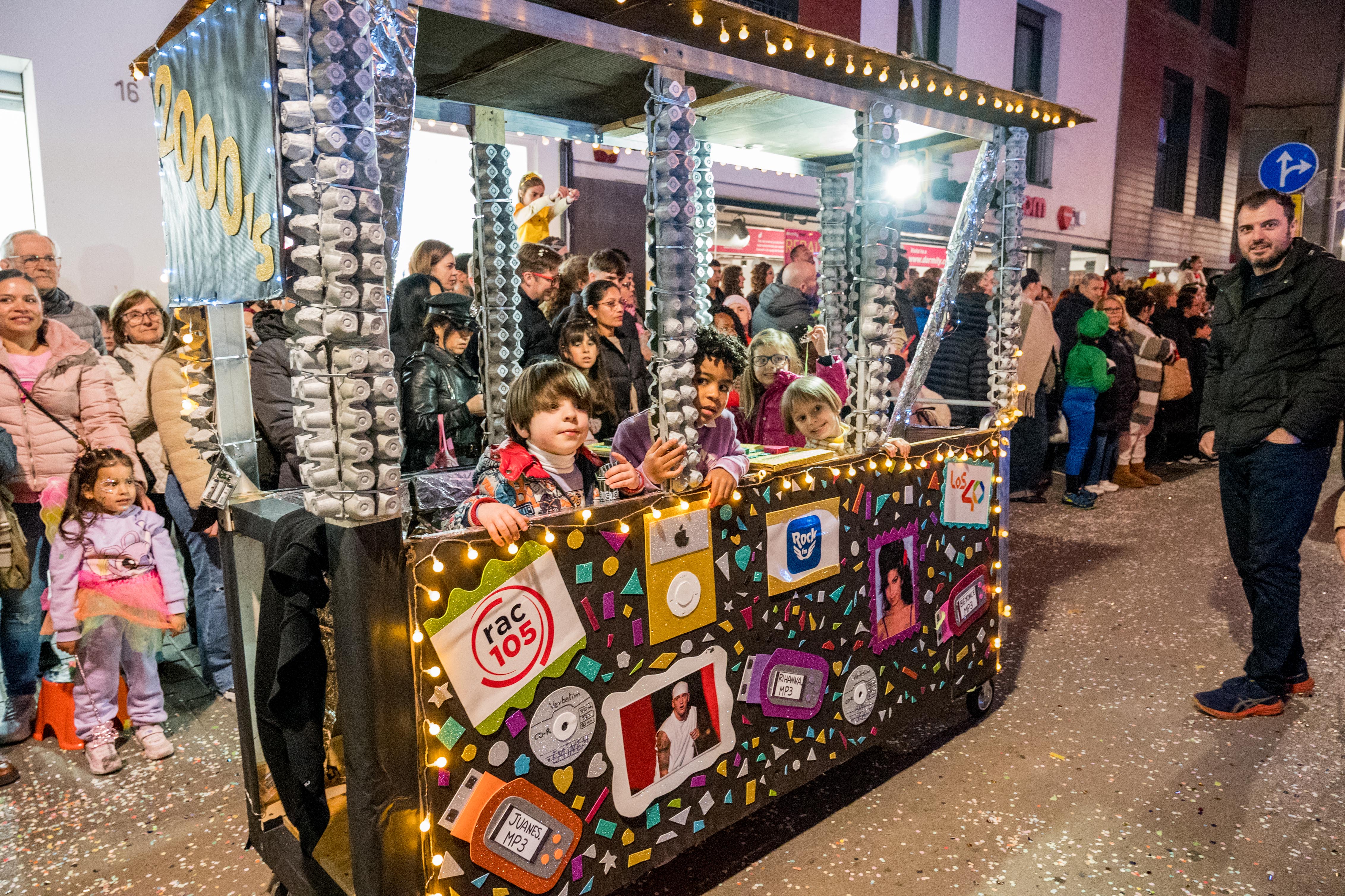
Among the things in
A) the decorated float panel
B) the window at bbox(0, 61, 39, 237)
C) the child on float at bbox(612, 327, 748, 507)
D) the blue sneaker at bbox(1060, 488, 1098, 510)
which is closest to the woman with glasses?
the child on float at bbox(612, 327, 748, 507)

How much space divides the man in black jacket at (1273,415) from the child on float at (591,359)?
9.26ft

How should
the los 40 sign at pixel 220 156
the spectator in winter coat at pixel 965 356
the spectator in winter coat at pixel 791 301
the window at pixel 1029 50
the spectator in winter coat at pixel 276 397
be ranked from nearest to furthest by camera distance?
the los 40 sign at pixel 220 156
the spectator in winter coat at pixel 276 397
the spectator in winter coat at pixel 791 301
the spectator in winter coat at pixel 965 356
the window at pixel 1029 50

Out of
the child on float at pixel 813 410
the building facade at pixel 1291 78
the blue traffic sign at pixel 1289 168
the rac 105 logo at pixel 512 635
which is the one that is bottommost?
the rac 105 logo at pixel 512 635

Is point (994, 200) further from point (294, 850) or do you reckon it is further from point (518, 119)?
point (294, 850)

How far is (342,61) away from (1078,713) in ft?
12.7

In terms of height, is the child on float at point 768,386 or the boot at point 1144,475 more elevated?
the child on float at point 768,386

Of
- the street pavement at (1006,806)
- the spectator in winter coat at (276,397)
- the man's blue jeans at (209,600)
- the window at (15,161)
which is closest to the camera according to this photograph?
the street pavement at (1006,806)

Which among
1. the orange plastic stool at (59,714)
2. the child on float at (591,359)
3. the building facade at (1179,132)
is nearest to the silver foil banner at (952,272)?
the child on float at (591,359)

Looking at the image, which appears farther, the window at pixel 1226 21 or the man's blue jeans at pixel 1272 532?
the window at pixel 1226 21

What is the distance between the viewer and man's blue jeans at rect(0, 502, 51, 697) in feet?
11.9

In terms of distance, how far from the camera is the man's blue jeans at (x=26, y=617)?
11.9ft

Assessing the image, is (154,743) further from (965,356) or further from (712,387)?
(965,356)

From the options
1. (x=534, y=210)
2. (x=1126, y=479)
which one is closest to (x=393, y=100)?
(x=534, y=210)

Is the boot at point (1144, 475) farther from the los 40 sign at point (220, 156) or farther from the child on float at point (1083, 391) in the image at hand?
the los 40 sign at point (220, 156)
